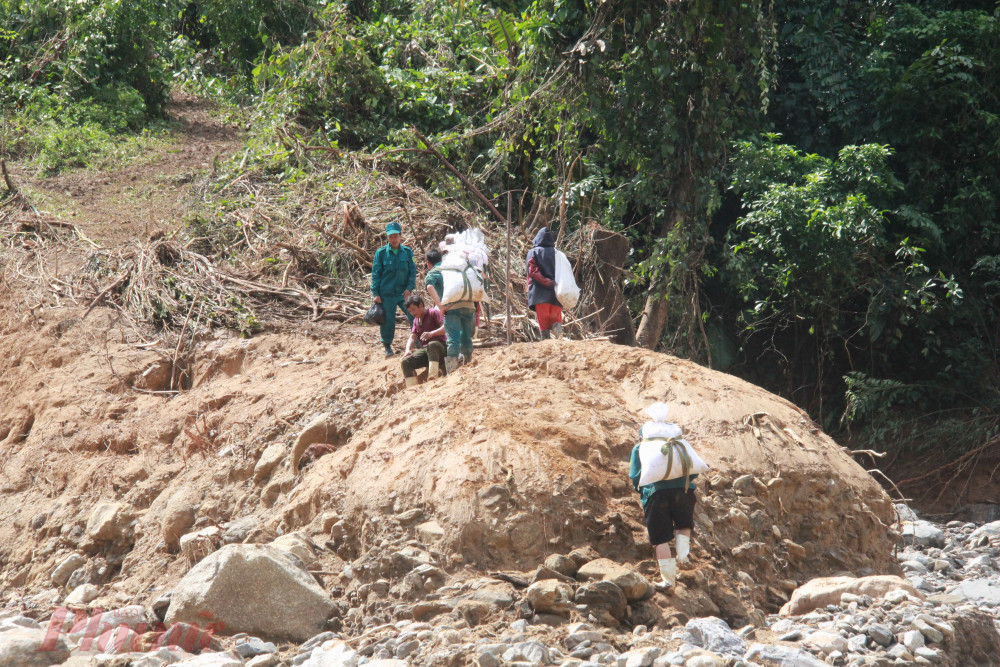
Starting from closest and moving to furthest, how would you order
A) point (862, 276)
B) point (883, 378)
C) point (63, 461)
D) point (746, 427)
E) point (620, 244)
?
point (746, 427) < point (63, 461) < point (620, 244) < point (862, 276) < point (883, 378)

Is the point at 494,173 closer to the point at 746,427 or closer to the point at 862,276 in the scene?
the point at 862,276

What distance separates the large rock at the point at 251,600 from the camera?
216 inches

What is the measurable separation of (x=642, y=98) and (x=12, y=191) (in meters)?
7.88

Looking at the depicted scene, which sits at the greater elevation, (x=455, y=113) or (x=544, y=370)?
(x=455, y=113)

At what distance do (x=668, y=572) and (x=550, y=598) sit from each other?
2.44 ft

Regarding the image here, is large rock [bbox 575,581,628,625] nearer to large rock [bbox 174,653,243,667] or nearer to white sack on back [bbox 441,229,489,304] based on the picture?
large rock [bbox 174,653,243,667]

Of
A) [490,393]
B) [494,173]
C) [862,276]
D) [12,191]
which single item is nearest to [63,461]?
[490,393]

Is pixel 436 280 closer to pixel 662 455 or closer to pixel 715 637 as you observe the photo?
pixel 662 455

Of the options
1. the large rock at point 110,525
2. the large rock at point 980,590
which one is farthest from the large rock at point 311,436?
the large rock at point 980,590

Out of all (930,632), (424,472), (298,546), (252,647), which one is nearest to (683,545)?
(930,632)

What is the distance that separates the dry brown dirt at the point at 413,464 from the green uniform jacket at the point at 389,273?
1.99 feet

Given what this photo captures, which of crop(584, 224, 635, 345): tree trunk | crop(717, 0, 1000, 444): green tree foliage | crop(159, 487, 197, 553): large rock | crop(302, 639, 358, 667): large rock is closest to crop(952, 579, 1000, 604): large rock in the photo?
crop(717, 0, 1000, 444): green tree foliage

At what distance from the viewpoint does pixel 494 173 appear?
1223 cm

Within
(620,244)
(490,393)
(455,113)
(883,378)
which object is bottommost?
(883,378)
